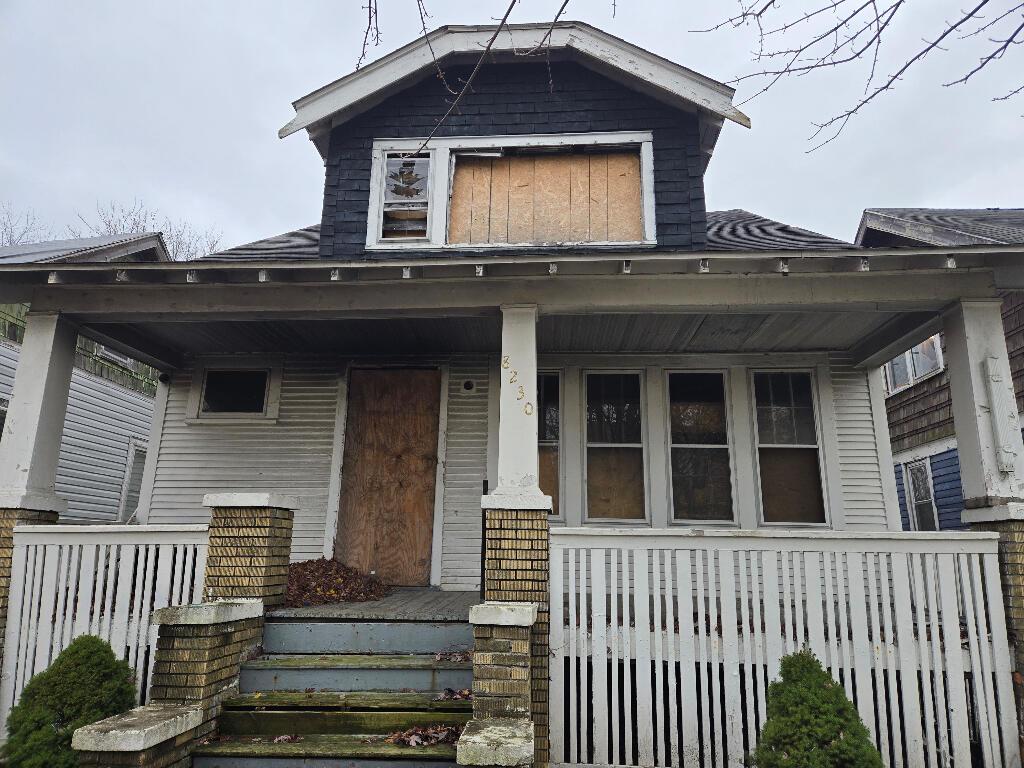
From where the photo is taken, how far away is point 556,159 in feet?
23.6

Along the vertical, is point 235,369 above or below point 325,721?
above

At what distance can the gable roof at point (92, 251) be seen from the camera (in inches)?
221

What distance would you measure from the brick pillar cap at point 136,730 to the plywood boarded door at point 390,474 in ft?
9.77

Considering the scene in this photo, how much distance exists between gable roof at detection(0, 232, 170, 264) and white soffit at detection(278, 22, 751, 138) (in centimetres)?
191

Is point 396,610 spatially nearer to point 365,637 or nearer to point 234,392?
point 365,637

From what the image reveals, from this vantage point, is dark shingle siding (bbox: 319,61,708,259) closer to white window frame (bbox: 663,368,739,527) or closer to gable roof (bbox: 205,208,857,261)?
gable roof (bbox: 205,208,857,261)

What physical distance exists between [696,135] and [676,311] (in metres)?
2.61

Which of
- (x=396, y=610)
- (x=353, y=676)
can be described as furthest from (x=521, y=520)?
(x=353, y=676)

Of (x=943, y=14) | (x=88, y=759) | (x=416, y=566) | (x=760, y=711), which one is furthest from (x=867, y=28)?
(x=416, y=566)

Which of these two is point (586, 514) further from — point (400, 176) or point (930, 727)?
point (400, 176)

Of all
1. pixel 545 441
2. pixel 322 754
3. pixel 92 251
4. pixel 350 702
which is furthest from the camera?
pixel 545 441

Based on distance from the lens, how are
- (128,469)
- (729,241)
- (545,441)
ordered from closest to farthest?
(729,241) → (545,441) → (128,469)

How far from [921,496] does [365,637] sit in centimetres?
948

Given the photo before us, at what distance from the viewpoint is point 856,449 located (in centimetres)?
678
